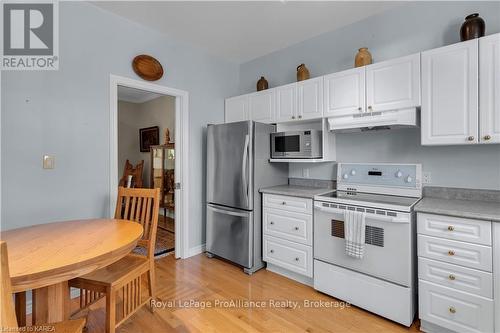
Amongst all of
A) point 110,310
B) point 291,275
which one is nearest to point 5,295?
point 110,310

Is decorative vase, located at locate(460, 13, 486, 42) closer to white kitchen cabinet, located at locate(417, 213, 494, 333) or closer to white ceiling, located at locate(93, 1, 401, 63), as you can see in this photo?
white ceiling, located at locate(93, 1, 401, 63)

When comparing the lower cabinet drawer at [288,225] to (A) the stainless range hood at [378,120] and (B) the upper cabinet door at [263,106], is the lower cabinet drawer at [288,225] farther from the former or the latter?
(B) the upper cabinet door at [263,106]

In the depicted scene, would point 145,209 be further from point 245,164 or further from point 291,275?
point 291,275

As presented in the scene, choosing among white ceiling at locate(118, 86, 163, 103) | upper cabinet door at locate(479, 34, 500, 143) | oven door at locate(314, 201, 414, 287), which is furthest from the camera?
white ceiling at locate(118, 86, 163, 103)

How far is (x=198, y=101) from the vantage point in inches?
130

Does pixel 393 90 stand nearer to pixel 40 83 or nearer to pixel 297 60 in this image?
pixel 297 60

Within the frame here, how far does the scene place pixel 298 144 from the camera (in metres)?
2.76

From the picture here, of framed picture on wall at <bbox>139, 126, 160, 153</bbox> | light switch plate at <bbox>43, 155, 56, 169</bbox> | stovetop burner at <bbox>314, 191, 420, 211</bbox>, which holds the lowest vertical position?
stovetop burner at <bbox>314, 191, 420, 211</bbox>

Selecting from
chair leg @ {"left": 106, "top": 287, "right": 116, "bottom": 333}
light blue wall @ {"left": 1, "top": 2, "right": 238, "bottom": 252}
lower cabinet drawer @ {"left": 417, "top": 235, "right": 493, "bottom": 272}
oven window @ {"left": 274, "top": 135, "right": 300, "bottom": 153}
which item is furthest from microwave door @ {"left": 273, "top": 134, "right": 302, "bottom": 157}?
chair leg @ {"left": 106, "top": 287, "right": 116, "bottom": 333}

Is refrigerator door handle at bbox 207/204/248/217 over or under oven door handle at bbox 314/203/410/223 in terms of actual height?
under

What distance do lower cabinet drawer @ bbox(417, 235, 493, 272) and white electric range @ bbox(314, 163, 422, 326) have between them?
0.32 ft

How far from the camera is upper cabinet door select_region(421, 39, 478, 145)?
1.83 metres

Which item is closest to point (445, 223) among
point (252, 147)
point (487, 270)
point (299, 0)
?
point (487, 270)

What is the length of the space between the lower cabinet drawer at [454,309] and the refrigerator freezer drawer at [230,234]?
158cm
